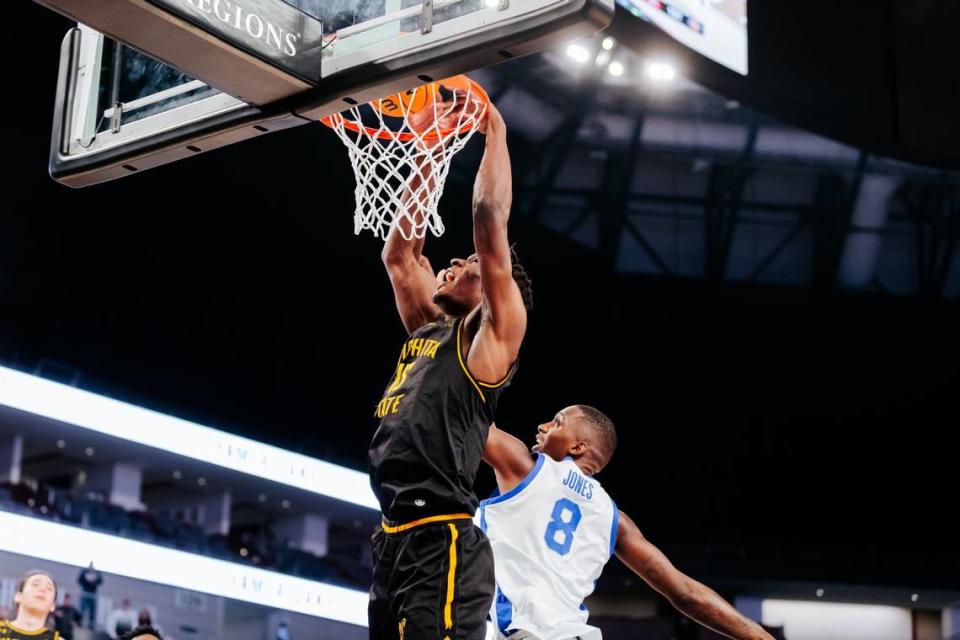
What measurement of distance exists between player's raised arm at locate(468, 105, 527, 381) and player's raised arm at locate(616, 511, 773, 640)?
4.52 feet

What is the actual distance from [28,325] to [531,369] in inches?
257

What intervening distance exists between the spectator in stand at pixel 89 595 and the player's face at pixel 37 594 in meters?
6.91

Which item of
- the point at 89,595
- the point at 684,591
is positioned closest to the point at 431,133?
the point at 684,591

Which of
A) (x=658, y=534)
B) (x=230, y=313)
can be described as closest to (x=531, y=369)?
(x=658, y=534)

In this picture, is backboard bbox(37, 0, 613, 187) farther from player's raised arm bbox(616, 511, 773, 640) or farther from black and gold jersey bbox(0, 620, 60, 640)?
black and gold jersey bbox(0, 620, 60, 640)

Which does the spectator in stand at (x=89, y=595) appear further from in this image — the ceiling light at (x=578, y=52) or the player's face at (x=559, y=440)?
the player's face at (x=559, y=440)

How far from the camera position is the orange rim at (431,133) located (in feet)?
14.3

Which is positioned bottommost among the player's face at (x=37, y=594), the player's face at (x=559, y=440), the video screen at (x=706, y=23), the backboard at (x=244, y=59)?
the player's face at (x=37, y=594)

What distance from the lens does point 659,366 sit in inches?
697

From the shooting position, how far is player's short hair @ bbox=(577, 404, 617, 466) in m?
5.27

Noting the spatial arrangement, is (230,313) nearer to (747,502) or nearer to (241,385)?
(241,385)

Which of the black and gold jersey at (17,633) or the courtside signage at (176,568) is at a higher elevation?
the courtside signage at (176,568)

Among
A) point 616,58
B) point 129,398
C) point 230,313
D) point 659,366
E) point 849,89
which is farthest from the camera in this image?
point 659,366

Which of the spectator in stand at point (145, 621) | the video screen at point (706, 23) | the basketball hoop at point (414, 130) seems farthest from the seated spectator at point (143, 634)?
the video screen at point (706, 23)
